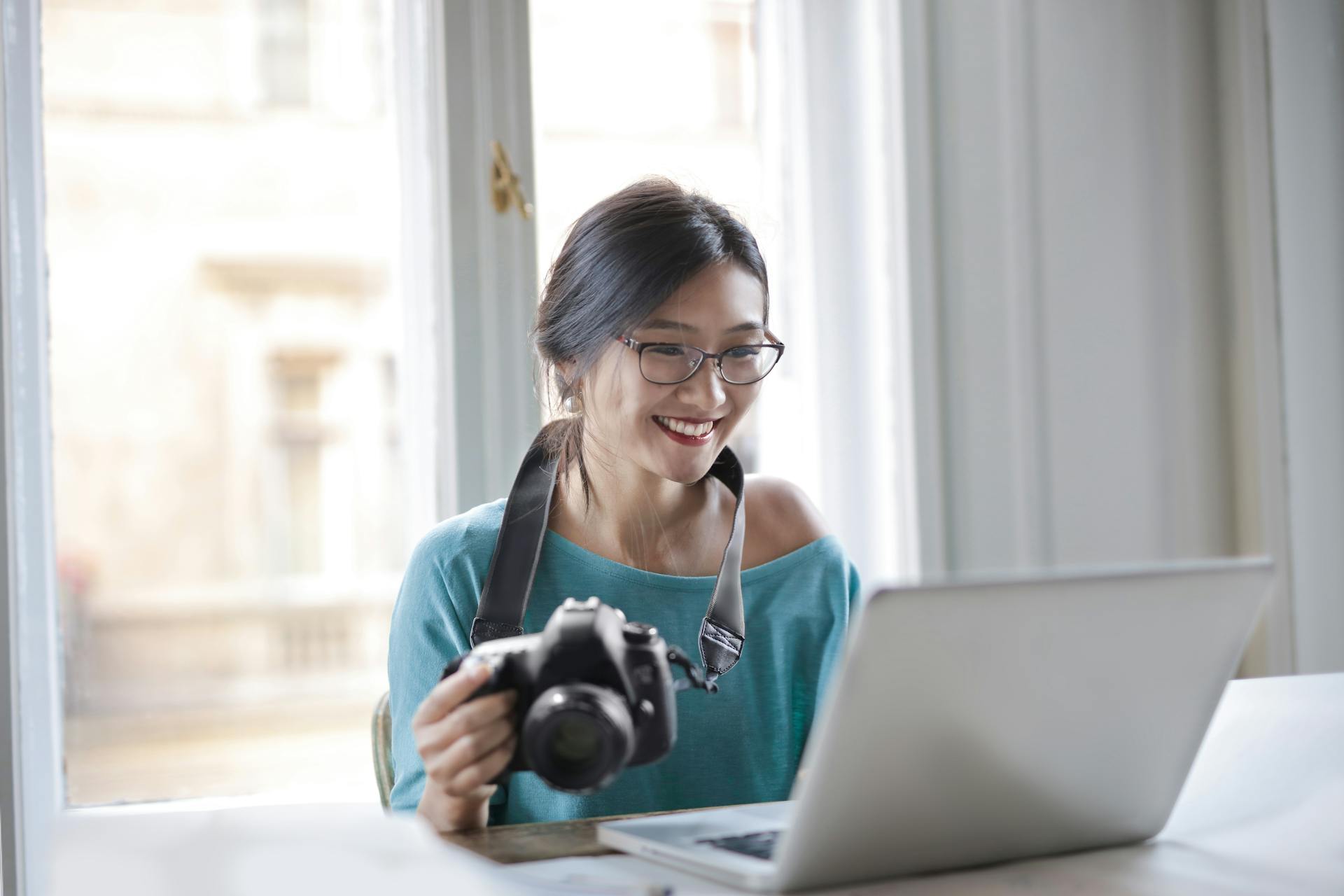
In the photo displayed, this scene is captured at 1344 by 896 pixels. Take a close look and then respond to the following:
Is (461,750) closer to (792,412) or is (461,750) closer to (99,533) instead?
(792,412)

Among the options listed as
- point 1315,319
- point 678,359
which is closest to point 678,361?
point 678,359

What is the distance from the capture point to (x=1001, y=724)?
584 mm

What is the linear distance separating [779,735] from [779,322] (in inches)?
35.8

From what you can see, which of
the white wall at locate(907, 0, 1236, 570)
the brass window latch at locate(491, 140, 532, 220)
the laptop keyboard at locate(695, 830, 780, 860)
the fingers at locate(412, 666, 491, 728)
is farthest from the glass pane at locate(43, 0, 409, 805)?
the laptop keyboard at locate(695, 830, 780, 860)

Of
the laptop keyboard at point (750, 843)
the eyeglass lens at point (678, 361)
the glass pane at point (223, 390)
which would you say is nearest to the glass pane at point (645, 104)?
the glass pane at point (223, 390)

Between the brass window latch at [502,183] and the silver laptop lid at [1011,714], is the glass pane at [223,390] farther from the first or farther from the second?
the silver laptop lid at [1011,714]

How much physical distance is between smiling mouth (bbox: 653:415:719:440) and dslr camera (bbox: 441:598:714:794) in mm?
470

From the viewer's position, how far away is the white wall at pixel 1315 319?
6.06 ft

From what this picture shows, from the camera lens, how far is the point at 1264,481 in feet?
6.06

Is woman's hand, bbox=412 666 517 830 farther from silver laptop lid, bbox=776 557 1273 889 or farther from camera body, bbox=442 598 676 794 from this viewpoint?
silver laptop lid, bbox=776 557 1273 889

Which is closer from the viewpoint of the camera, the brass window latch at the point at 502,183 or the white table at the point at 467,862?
the white table at the point at 467,862

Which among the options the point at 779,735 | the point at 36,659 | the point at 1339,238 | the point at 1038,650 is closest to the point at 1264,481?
the point at 1339,238

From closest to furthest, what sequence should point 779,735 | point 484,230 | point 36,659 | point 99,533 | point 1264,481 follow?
1. point 779,735
2. point 36,659
3. point 484,230
4. point 1264,481
5. point 99,533

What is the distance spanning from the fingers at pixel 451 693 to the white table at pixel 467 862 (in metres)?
0.09
